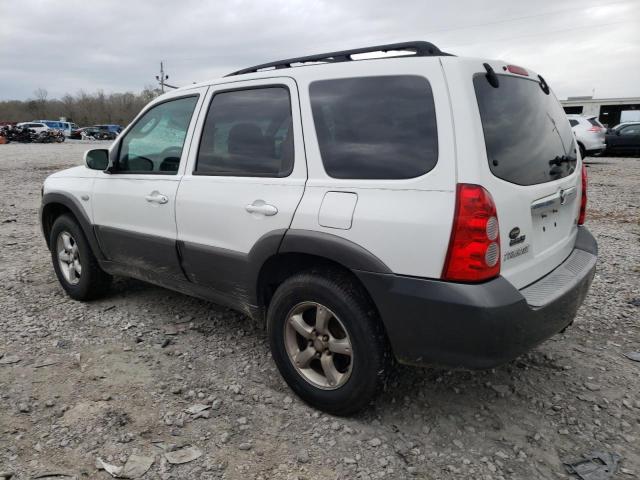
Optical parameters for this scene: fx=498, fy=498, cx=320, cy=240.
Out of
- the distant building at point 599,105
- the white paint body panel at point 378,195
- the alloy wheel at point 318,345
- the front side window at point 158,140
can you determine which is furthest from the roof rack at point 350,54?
the distant building at point 599,105

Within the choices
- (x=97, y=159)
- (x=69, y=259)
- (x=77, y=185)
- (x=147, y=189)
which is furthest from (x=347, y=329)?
(x=69, y=259)

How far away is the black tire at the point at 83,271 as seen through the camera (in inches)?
168

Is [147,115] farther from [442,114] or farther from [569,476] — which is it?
[569,476]

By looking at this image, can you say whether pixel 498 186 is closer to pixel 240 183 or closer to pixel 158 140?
pixel 240 183

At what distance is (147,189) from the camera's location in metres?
3.58

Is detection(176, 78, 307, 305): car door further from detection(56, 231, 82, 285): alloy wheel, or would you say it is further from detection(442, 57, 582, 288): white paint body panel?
detection(56, 231, 82, 285): alloy wheel

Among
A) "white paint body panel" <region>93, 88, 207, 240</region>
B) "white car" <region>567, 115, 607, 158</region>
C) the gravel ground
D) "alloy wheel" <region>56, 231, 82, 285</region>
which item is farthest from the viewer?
"white car" <region>567, 115, 607, 158</region>

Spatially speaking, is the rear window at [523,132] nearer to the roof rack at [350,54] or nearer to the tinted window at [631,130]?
the roof rack at [350,54]

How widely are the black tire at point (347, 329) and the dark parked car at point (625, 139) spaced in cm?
2109

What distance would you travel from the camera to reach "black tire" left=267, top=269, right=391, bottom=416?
2434mm

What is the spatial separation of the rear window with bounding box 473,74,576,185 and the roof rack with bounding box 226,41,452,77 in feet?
1.03

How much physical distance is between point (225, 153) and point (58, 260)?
245 centimetres

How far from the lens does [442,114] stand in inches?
88.0

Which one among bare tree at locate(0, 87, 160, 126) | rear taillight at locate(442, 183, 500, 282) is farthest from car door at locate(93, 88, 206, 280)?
bare tree at locate(0, 87, 160, 126)
